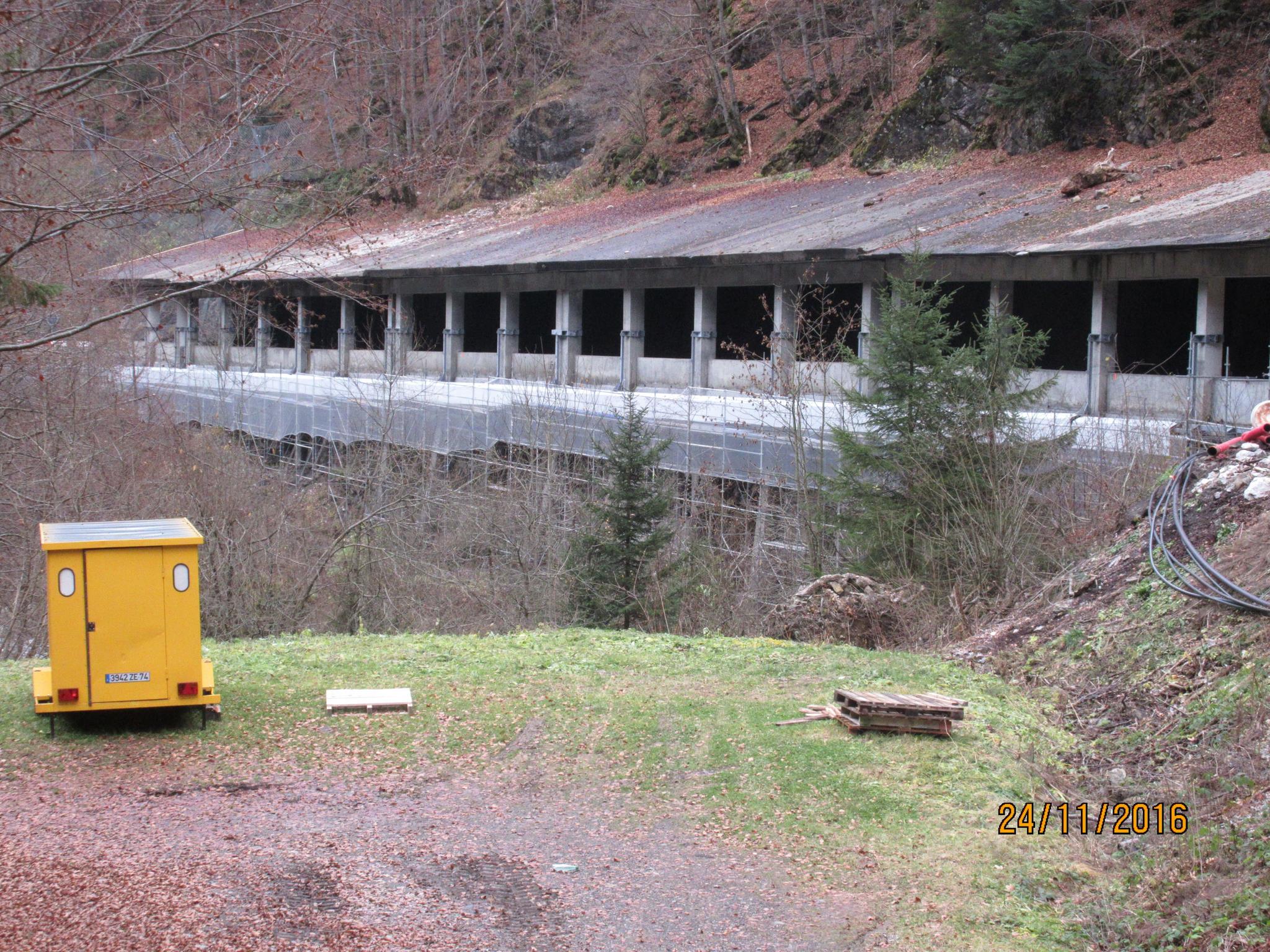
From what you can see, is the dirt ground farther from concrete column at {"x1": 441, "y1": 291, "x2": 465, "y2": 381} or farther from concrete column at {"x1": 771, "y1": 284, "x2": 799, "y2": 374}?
concrete column at {"x1": 441, "y1": 291, "x2": 465, "y2": 381}

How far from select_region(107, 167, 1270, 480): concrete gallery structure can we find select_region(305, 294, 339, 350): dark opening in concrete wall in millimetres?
268

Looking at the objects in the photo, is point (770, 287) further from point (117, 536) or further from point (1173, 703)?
point (117, 536)

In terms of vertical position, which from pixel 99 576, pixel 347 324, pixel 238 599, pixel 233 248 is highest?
pixel 233 248

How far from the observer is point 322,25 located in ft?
28.9

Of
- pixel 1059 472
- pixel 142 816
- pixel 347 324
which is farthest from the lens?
pixel 347 324

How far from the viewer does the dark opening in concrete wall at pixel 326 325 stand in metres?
42.2

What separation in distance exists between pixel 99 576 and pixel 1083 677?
27.8 ft

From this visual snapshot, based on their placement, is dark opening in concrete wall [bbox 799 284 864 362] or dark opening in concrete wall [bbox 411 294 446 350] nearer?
dark opening in concrete wall [bbox 799 284 864 362]

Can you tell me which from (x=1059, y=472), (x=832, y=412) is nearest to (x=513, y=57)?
(x=832, y=412)

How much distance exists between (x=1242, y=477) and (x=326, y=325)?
37407 mm

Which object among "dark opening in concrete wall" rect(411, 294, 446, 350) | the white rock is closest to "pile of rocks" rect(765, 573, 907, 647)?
the white rock

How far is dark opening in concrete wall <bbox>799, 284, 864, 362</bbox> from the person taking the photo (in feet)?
82.2

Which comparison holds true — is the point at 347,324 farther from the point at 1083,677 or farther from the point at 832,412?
the point at 1083,677

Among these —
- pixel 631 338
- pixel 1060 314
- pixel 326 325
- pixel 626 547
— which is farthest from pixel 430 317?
pixel 626 547
